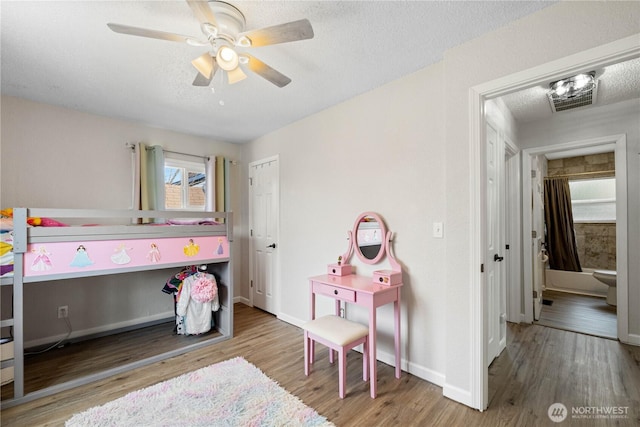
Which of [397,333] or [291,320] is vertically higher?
[397,333]

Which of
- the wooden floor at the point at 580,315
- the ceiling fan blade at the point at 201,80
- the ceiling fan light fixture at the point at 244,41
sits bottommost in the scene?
the wooden floor at the point at 580,315

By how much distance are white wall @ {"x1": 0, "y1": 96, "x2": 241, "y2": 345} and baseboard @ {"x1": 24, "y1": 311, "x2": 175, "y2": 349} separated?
0.04ft

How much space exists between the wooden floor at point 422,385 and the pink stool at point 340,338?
0.46 ft

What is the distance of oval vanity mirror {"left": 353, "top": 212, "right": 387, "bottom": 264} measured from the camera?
8.11ft

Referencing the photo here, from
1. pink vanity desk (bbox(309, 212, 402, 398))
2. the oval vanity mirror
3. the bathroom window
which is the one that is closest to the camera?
pink vanity desk (bbox(309, 212, 402, 398))

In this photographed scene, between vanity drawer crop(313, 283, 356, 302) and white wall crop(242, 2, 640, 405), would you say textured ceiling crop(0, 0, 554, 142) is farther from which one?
vanity drawer crop(313, 283, 356, 302)

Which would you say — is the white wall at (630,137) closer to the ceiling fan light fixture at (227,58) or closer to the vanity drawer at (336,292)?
the vanity drawer at (336,292)

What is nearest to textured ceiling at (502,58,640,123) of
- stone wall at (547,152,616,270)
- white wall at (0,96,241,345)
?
stone wall at (547,152,616,270)

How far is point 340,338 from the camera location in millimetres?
1989

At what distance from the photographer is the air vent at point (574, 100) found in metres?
2.55

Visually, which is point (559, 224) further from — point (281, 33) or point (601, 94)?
point (281, 33)

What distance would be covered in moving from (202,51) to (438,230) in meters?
2.18

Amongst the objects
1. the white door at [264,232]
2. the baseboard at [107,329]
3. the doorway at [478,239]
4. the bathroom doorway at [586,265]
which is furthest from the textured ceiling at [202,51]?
the baseboard at [107,329]

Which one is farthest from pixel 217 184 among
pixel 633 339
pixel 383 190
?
pixel 633 339
